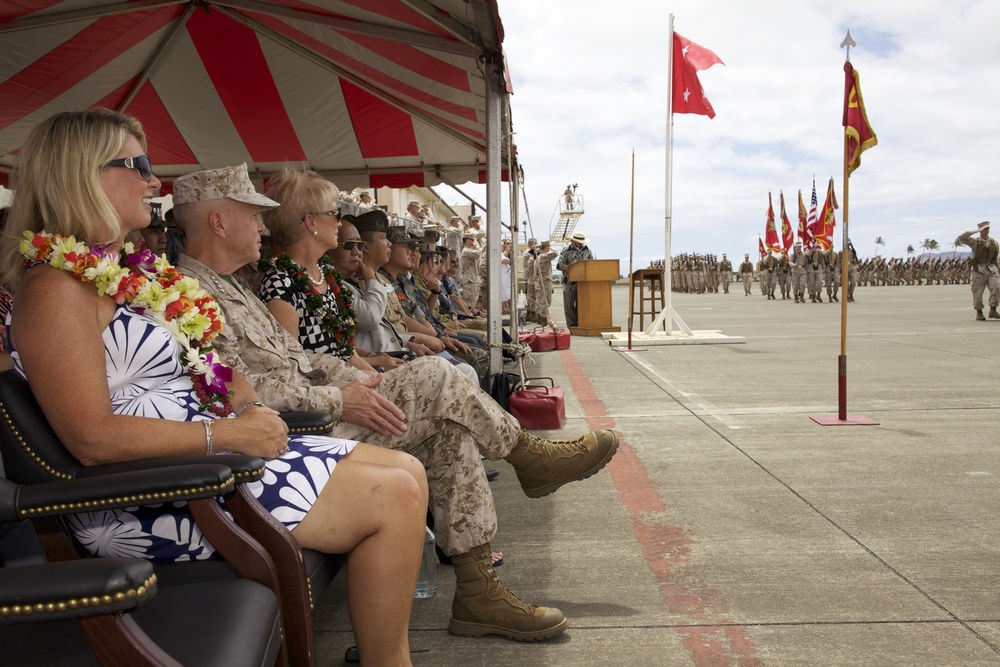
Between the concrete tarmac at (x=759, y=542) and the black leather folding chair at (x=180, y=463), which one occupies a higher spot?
the black leather folding chair at (x=180, y=463)

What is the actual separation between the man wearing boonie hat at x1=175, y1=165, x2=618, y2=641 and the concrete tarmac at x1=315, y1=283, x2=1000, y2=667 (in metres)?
0.15

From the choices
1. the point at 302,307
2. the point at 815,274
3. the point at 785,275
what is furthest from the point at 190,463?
the point at 785,275

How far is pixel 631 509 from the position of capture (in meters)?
3.92

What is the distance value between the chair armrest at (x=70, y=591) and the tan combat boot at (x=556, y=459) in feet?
6.53

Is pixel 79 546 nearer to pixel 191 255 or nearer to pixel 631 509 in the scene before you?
pixel 191 255

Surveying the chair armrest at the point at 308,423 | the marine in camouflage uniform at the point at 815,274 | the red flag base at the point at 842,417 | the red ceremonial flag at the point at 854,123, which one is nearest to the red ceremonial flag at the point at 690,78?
the red ceremonial flag at the point at 854,123

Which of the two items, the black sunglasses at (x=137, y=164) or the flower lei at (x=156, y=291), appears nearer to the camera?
the flower lei at (x=156, y=291)

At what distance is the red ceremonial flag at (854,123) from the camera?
5719 mm

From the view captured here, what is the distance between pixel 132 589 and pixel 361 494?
83 cm

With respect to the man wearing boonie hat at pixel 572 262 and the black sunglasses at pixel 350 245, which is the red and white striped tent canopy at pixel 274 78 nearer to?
the black sunglasses at pixel 350 245

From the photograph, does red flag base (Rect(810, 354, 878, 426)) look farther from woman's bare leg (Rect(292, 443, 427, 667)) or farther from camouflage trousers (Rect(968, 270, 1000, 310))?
camouflage trousers (Rect(968, 270, 1000, 310))

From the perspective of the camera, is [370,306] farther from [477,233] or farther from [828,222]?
[828,222]

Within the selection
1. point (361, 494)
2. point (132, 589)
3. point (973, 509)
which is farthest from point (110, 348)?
point (973, 509)

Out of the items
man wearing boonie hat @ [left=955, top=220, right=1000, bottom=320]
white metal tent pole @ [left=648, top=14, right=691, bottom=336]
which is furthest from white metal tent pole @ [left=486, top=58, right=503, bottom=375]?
→ man wearing boonie hat @ [left=955, top=220, right=1000, bottom=320]
